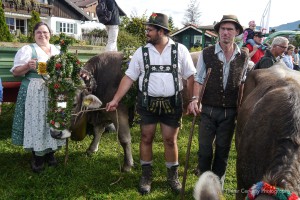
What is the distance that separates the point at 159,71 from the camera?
4141 millimetres

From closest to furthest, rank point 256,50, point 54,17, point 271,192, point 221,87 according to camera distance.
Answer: point 271,192
point 221,87
point 256,50
point 54,17

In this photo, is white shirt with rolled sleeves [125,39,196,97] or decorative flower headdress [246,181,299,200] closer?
decorative flower headdress [246,181,299,200]

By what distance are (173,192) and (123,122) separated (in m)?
1.33

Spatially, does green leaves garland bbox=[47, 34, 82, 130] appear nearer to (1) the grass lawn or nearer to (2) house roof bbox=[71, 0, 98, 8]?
(1) the grass lawn

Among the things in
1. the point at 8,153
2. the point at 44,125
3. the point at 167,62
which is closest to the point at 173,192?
the point at 167,62

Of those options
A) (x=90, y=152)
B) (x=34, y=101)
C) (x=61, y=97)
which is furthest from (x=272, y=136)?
(x=90, y=152)

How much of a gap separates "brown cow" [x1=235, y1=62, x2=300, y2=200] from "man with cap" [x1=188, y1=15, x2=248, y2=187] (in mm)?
228

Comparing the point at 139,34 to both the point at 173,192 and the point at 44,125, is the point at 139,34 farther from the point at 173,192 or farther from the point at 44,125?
the point at 173,192

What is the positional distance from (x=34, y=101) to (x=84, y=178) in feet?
4.46

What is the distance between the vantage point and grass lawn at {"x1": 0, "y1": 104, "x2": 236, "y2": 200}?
14.8 feet

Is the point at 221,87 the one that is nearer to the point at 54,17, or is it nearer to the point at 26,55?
the point at 26,55

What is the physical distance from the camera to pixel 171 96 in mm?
4234

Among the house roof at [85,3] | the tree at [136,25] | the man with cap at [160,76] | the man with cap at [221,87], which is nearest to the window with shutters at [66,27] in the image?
the house roof at [85,3]

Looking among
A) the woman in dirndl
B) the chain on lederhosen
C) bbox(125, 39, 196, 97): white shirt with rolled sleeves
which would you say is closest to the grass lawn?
the woman in dirndl
